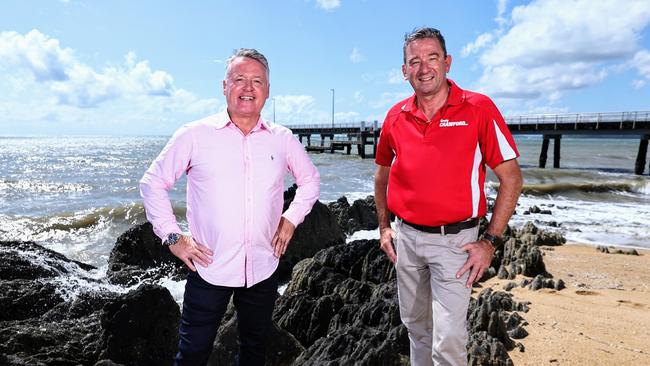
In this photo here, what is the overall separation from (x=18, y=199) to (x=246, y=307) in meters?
22.9

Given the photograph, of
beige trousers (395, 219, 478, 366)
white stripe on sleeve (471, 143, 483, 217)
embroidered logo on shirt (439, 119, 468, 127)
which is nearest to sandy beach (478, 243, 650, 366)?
beige trousers (395, 219, 478, 366)

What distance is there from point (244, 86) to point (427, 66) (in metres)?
1.11

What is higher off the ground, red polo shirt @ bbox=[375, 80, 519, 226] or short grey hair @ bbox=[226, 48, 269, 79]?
short grey hair @ bbox=[226, 48, 269, 79]

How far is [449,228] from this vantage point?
2.73 metres

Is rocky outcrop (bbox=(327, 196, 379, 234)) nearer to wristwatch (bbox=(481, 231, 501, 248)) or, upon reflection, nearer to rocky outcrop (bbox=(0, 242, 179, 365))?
rocky outcrop (bbox=(0, 242, 179, 365))

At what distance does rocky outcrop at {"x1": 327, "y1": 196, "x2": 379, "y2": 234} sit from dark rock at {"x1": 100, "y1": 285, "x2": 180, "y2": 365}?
7897mm

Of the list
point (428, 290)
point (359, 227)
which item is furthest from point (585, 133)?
point (428, 290)

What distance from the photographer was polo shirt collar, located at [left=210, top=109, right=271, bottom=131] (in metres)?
2.50

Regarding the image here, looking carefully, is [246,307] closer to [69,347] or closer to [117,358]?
[117,358]

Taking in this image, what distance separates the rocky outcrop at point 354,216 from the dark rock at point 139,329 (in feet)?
25.9

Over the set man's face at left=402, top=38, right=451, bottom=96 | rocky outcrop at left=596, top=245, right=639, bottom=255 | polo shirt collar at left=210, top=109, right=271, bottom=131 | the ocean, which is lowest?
the ocean

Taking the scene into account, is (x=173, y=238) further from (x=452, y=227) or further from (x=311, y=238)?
(x=311, y=238)

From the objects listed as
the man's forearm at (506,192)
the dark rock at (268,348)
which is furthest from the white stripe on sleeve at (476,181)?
the dark rock at (268,348)

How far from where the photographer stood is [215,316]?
2570mm
